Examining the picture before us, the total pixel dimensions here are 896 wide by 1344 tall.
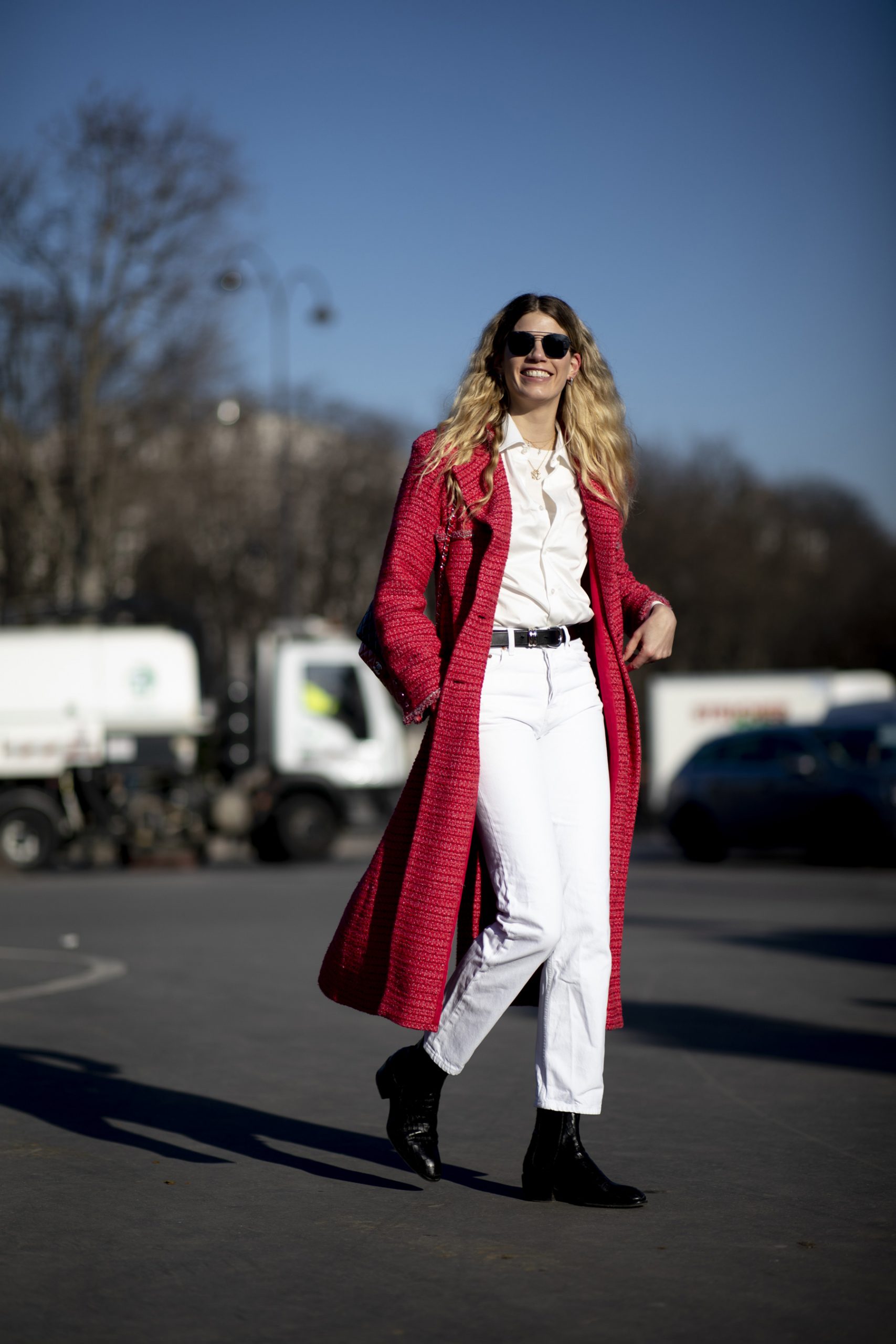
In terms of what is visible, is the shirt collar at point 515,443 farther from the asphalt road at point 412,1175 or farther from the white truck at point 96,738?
the white truck at point 96,738

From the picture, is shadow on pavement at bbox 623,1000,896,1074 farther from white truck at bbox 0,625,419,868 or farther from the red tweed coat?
white truck at bbox 0,625,419,868

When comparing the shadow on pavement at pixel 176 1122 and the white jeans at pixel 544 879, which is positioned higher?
the white jeans at pixel 544 879

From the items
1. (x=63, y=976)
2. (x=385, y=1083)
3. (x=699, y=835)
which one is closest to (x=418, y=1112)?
(x=385, y=1083)

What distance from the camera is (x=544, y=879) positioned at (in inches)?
163

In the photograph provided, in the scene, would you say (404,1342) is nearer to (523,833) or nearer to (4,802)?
(523,833)

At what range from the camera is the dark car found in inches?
760

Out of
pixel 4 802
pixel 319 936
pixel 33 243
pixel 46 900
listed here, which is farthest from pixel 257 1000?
pixel 33 243

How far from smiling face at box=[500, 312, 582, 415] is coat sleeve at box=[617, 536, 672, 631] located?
43 cm

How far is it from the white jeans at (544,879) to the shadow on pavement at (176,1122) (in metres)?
0.48

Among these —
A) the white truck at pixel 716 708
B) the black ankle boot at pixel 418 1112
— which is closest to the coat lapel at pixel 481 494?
the black ankle boot at pixel 418 1112

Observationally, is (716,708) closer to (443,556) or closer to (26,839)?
(26,839)

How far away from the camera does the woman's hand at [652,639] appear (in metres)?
4.48

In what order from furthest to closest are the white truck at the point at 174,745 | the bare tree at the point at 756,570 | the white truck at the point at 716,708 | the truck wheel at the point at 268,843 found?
1. the bare tree at the point at 756,570
2. the white truck at the point at 716,708
3. the truck wheel at the point at 268,843
4. the white truck at the point at 174,745

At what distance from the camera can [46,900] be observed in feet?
50.2
